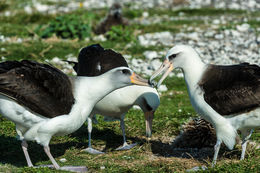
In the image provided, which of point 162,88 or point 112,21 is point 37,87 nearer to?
point 162,88

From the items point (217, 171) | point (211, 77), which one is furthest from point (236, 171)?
point (211, 77)

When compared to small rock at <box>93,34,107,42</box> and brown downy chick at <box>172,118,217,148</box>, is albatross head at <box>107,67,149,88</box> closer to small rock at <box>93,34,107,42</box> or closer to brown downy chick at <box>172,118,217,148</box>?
brown downy chick at <box>172,118,217,148</box>

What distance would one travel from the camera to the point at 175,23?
17562mm

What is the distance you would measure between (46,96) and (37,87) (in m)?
0.16

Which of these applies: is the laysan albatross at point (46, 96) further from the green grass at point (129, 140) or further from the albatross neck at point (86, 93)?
the green grass at point (129, 140)

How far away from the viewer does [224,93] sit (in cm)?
603

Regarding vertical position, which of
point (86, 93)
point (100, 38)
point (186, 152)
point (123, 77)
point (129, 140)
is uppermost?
point (123, 77)

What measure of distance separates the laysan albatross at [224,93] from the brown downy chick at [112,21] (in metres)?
9.42

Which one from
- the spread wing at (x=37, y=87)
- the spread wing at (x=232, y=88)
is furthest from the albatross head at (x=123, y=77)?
the spread wing at (x=232, y=88)

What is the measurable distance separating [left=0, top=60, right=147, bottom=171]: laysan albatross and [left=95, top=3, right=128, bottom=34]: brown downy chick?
943 centimetres

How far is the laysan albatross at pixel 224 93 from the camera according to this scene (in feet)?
19.5

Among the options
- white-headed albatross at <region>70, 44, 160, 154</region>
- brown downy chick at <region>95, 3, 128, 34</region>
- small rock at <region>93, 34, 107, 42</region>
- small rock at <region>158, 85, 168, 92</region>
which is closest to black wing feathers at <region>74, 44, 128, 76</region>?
white-headed albatross at <region>70, 44, 160, 154</region>

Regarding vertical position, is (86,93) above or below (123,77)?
below

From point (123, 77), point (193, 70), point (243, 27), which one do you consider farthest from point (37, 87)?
point (243, 27)
